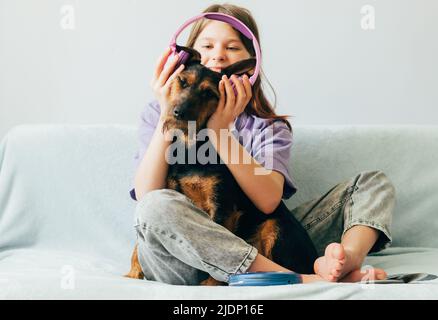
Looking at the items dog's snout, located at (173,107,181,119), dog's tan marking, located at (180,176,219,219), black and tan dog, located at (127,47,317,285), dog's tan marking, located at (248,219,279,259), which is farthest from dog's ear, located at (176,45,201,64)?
dog's tan marking, located at (248,219,279,259)

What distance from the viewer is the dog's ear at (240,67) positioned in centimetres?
141

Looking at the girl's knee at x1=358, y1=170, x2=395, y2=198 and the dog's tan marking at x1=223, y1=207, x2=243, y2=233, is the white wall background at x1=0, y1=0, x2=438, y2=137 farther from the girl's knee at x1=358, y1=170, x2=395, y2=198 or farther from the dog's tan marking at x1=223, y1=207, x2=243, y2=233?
the dog's tan marking at x1=223, y1=207, x2=243, y2=233

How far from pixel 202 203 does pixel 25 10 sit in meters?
1.03

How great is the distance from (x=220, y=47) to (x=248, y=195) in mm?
367

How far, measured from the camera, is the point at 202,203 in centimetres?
136

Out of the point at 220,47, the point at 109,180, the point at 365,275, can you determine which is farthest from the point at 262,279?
the point at 109,180

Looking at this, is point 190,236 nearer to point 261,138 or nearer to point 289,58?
point 261,138

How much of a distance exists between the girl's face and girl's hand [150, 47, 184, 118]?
16cm

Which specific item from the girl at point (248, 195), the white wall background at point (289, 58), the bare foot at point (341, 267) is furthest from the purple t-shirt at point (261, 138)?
the white wall background at point (289, 58)

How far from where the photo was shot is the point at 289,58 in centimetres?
203

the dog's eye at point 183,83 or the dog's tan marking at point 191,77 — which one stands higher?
the dog's tan marking at point 191,77

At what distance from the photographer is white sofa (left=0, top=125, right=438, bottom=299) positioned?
1738 mm

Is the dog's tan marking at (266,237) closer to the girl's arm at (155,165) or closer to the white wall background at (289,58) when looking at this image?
the girl's arm at (155,165)

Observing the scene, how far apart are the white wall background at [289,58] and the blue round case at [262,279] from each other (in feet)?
2.89
